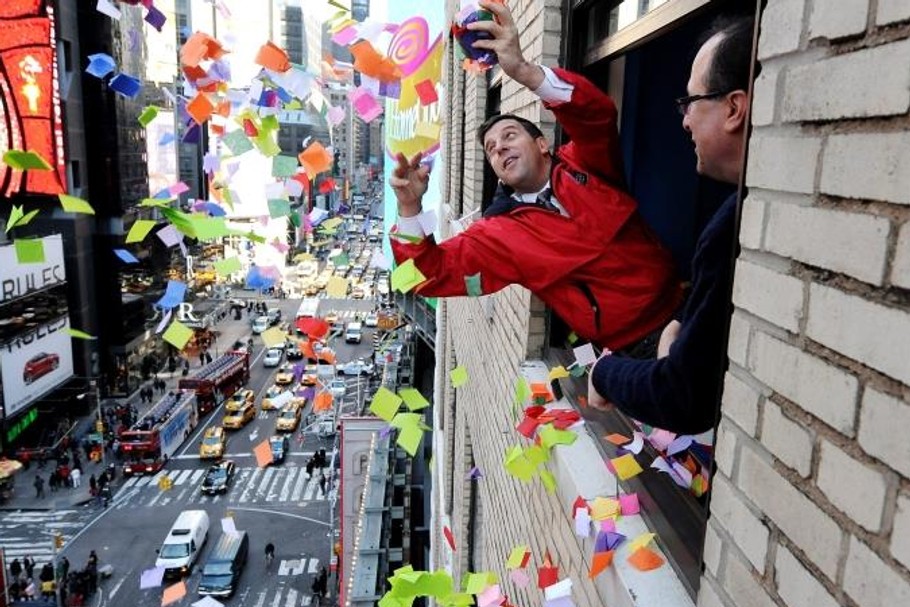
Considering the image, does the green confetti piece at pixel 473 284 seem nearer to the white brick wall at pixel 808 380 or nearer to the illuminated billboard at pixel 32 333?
the white brick wall at pixel 808 380

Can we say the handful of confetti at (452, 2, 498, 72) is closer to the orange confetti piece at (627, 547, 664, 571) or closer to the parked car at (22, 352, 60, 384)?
the orange confetti piece at (627, 547, 664, 571)

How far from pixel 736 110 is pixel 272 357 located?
129 ft

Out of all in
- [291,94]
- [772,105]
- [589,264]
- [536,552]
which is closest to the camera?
[772,105]

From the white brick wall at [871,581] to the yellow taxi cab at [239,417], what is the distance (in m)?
30.6

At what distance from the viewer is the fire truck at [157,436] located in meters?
25.2

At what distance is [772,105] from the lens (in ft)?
4.59

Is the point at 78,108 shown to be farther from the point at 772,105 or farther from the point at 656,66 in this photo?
the point at 772,105

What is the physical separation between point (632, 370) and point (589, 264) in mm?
979

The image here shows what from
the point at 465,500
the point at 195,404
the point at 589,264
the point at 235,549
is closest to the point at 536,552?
the point at 589,264

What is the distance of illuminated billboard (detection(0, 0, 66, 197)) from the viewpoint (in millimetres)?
26906

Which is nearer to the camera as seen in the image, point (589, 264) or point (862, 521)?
point (862, 521)

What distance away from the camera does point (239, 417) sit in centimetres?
3009

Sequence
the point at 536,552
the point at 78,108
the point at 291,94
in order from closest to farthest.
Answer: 1. the point at 536,552
2. the point at 291,94
3. the point at 78,108

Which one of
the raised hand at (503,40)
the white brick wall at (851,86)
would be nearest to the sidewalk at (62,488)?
the raised hand at (503,40)
